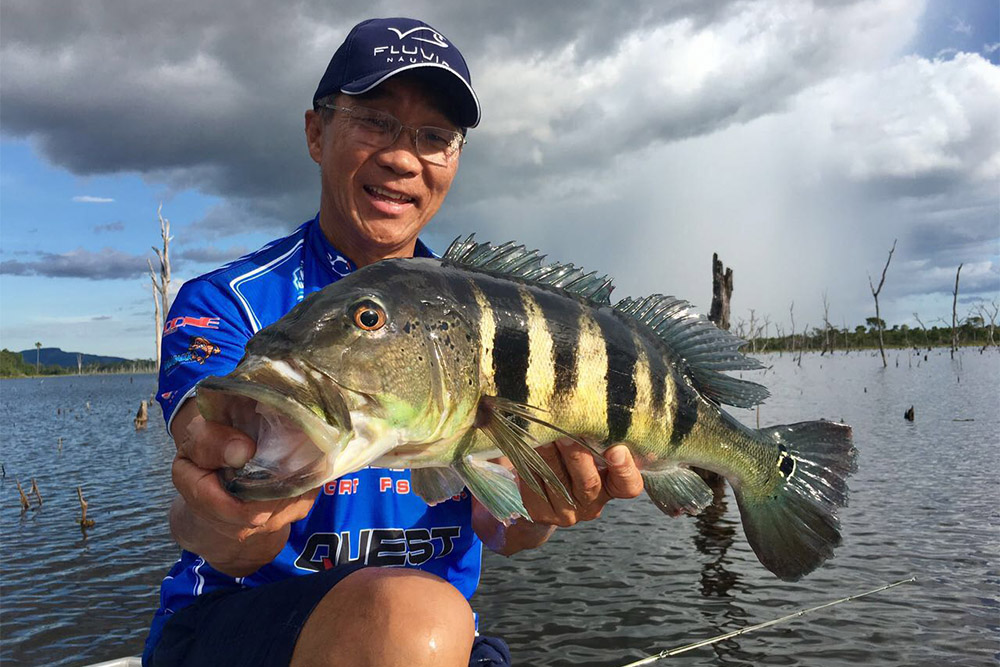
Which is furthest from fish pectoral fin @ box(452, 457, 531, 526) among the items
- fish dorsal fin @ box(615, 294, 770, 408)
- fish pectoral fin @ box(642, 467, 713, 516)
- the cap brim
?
the cap brim

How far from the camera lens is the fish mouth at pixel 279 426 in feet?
5.70

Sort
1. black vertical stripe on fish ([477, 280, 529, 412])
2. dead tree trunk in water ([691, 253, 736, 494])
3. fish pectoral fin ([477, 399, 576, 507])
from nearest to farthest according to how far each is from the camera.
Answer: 1. fish pectoral fin ([477, 399, 576, 507])
2. black vertical stripe on fish ([477, 280, 529, 412])
3. dead tree trunk in water ([691, 253, 736, 494])

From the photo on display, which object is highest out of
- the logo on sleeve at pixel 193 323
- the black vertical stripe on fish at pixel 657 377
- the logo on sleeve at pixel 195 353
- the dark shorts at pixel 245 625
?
the logo on sleeve at pixel 193 323

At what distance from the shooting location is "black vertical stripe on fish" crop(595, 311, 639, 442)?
8.55 feet

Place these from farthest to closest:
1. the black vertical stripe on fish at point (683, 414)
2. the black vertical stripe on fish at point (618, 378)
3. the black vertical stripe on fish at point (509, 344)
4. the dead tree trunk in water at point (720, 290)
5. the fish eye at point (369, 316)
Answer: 1. the dead tree trunk in water at point (720, 290)
2. the black vertical stripe on fish at point (683, 414)
3. the black vertical stripe on fish at point (618, 378)
4. the black vertical stripe on fish at point (509, 344)
5. the fish eye at point (369, 316)

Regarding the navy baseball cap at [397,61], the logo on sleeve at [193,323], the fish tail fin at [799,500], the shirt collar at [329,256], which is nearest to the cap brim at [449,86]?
the navy baseball cap at [397,61]

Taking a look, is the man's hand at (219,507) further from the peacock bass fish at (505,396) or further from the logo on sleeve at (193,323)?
the logo on sleeve at (193,323)

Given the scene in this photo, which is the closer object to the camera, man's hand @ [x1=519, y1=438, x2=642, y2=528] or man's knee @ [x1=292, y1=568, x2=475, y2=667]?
man's knee @ [x1=292, y1=568, x2=475, y2=667]

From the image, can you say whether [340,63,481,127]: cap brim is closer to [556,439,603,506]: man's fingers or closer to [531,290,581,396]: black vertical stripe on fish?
[531,290,581,396]: black vertical stripe on fish

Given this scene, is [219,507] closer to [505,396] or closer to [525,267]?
[505,396]

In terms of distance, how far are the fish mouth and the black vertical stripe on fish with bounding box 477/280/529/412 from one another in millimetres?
637

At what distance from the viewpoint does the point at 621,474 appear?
273 centimetres

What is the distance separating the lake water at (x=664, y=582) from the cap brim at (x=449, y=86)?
6673 millimetres

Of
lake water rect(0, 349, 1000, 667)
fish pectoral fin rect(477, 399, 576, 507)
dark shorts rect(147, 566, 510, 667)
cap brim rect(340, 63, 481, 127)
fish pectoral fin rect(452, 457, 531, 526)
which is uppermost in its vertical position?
cap brim rect(340, 63, 481, 127)
